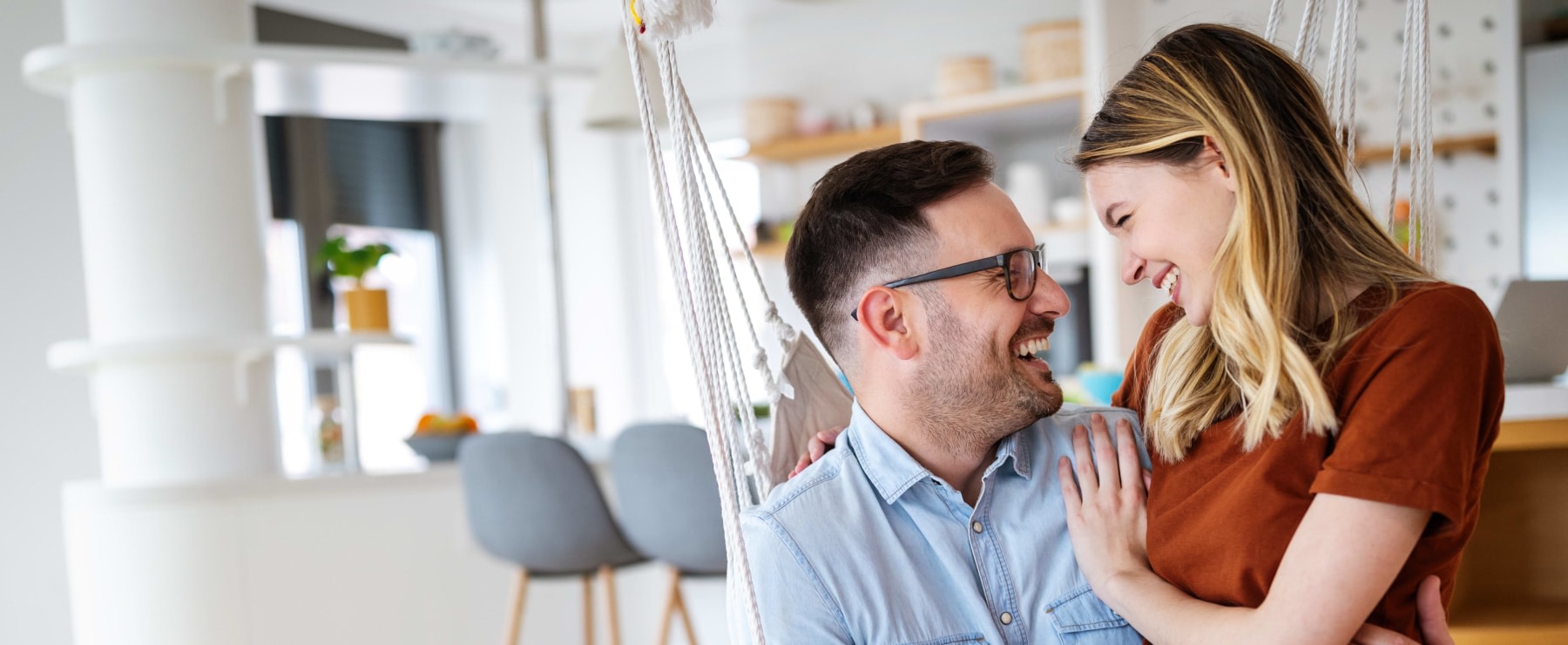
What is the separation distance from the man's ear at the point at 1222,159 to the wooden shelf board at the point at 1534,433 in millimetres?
832

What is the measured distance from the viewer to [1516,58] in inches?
154

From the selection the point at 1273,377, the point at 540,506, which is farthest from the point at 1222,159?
the point at 540,506

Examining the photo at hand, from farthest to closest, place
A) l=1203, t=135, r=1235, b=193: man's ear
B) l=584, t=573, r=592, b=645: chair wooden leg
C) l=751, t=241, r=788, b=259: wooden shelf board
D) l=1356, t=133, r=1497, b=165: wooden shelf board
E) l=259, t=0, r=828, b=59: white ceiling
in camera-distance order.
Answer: l=751, t=241, r=788, b=259: wooden shelf board → l=259, t=0, r=828, b=59: white ceiling → l=1356, t=133, r=1497, b=165: wooden shelf board → l=584, t=573, r=592, b=645: chair wooden leg → l=1203, t=135, r=1235, b=193: man's ear

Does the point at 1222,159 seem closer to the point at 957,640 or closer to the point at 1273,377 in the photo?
Answer: the point at 1273,377

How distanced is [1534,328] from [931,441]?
1038mm

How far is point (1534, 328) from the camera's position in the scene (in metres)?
1.81

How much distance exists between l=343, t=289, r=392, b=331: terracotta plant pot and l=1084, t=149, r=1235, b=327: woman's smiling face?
2.59 m

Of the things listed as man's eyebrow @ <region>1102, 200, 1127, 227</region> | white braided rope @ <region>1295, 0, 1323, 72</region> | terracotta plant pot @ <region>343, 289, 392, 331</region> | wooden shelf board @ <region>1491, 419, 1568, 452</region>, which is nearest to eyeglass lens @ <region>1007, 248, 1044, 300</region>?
man's eyebrow @ <region>1102, 200, 1127, 227</region>

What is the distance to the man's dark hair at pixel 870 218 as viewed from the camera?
1.34 meters

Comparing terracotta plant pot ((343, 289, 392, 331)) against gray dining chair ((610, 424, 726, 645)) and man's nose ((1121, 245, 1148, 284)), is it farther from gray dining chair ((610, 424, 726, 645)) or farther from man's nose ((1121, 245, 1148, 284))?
man's nose ((1121, 245, 1148, 284))

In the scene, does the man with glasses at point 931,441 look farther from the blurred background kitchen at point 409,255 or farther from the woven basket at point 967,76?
the woven basket at point 967,76

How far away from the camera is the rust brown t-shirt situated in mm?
954

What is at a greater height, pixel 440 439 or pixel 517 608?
pixel 440 439

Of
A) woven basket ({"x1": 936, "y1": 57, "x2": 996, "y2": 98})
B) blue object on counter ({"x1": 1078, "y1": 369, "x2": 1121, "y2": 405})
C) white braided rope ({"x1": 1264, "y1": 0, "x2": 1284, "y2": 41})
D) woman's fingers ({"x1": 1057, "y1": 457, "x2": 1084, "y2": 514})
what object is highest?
woven basket ({"x1": 936, "y1": 57, "x2": 996, "y2": 98})
